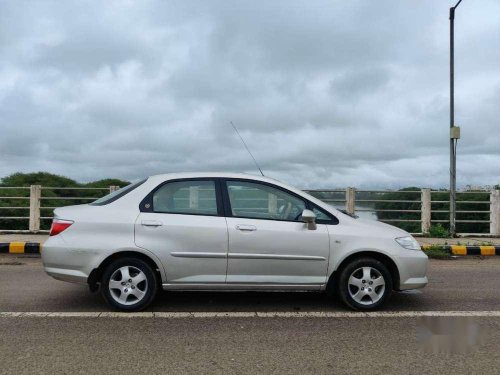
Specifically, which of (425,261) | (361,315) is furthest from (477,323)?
(361,315)

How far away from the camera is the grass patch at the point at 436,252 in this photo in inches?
425

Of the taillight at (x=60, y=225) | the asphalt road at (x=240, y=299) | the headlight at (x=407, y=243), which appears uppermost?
the taillight at (x=60, y=225)

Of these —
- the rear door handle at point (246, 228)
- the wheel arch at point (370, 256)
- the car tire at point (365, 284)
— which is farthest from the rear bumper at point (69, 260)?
the car tire at point (365, 284)

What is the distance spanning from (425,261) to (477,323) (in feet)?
2.83

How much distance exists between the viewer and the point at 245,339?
4.70 m

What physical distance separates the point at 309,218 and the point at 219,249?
1.07m

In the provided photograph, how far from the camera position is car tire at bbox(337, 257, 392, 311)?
562 centimetres

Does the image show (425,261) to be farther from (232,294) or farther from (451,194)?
(451,194)

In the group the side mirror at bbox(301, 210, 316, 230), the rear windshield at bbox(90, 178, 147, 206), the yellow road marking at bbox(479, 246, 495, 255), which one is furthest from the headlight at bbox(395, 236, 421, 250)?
the yellow road marking at bbox(479, 246, 495, 255)

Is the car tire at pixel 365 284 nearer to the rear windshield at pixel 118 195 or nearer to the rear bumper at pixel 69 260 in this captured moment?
the rear windshield at pixel 118 195

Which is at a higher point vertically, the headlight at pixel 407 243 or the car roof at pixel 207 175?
the car roof at pixel 207 175

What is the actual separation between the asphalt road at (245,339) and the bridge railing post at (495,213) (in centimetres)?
821

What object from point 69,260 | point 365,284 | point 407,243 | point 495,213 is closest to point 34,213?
point 69,260

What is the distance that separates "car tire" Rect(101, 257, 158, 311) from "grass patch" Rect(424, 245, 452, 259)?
24.1 ft
